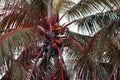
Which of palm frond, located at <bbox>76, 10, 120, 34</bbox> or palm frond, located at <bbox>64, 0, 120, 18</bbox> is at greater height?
palm frond, located at <bbox>64, 0, 120, 18</bbox>

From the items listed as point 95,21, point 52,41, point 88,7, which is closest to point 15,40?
point 52,41

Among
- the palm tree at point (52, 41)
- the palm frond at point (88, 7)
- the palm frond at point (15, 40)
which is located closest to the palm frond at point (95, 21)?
the palm tree at point (52, 41)

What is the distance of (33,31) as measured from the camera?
30.7 feet

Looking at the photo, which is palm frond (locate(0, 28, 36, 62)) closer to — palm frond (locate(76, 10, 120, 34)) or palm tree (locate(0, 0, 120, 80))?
palm tree (locate(0, 0, 120, 80))

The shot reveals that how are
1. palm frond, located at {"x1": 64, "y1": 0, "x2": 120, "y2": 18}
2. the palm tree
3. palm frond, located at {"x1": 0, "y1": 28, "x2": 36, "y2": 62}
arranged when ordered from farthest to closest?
palm frond, located at {"x1": 64, "y1": 0, "x2": 120, "y2": 18} → the palm tree → palm frond, located at {"x1": 0, "y1": 28, "x2": 36, "y2": 62}

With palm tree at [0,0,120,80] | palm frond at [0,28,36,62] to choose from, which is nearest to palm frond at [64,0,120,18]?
palm tree at [0,0,120,80]

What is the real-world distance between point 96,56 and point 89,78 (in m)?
0.94

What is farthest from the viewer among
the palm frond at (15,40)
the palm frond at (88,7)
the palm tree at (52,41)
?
the palm frond at (88,7)

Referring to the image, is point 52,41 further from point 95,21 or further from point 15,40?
point 15,40

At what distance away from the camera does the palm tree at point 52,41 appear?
8.51m

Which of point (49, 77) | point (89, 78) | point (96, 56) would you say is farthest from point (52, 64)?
point (96, 56)

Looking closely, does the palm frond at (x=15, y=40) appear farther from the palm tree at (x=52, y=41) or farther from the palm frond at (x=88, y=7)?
the palm frond at (x=88, y=7)

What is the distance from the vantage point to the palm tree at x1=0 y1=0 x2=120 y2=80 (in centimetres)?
851

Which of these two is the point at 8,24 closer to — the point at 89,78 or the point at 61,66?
the point at 61,66
